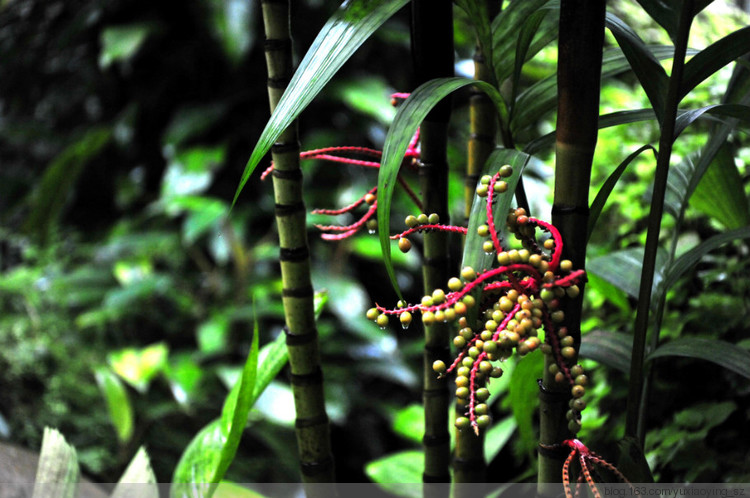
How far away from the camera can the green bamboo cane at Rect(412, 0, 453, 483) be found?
0.43 m

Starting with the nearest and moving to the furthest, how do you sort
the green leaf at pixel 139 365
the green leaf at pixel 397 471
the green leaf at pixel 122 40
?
the green leaf at pixel 397 471
the green leaf at pixel 139 365
the green leaf at pixel 122 40

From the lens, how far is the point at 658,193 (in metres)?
0.39

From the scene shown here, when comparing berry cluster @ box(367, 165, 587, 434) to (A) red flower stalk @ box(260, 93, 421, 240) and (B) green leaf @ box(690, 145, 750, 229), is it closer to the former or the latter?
(A) red flower stalk @ box(260, 93, 421, 240)

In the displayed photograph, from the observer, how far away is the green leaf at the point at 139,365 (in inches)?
54.1

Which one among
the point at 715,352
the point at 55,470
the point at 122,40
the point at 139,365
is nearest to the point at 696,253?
the point at 715,352

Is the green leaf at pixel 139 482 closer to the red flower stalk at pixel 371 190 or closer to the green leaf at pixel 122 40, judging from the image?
the red flower stalk at pixel 371 190

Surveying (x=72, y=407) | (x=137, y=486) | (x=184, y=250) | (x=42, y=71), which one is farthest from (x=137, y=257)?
(x=137, y=486)

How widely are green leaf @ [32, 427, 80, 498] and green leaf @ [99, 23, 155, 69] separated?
1506 millimetres

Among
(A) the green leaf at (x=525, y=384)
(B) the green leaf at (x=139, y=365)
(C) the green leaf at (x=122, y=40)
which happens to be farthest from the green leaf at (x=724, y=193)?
(C) the green leaf at (x=122, y=40)

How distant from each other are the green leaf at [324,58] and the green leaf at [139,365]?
1.17 meters

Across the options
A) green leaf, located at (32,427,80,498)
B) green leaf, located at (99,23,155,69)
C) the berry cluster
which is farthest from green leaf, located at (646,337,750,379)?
green leaf, located at (99,23,155,69)

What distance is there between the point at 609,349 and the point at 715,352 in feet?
0.35

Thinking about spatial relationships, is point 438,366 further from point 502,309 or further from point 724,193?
point 724,193

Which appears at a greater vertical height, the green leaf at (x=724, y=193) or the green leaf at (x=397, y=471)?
the green leaf at (x=724, y=193)
